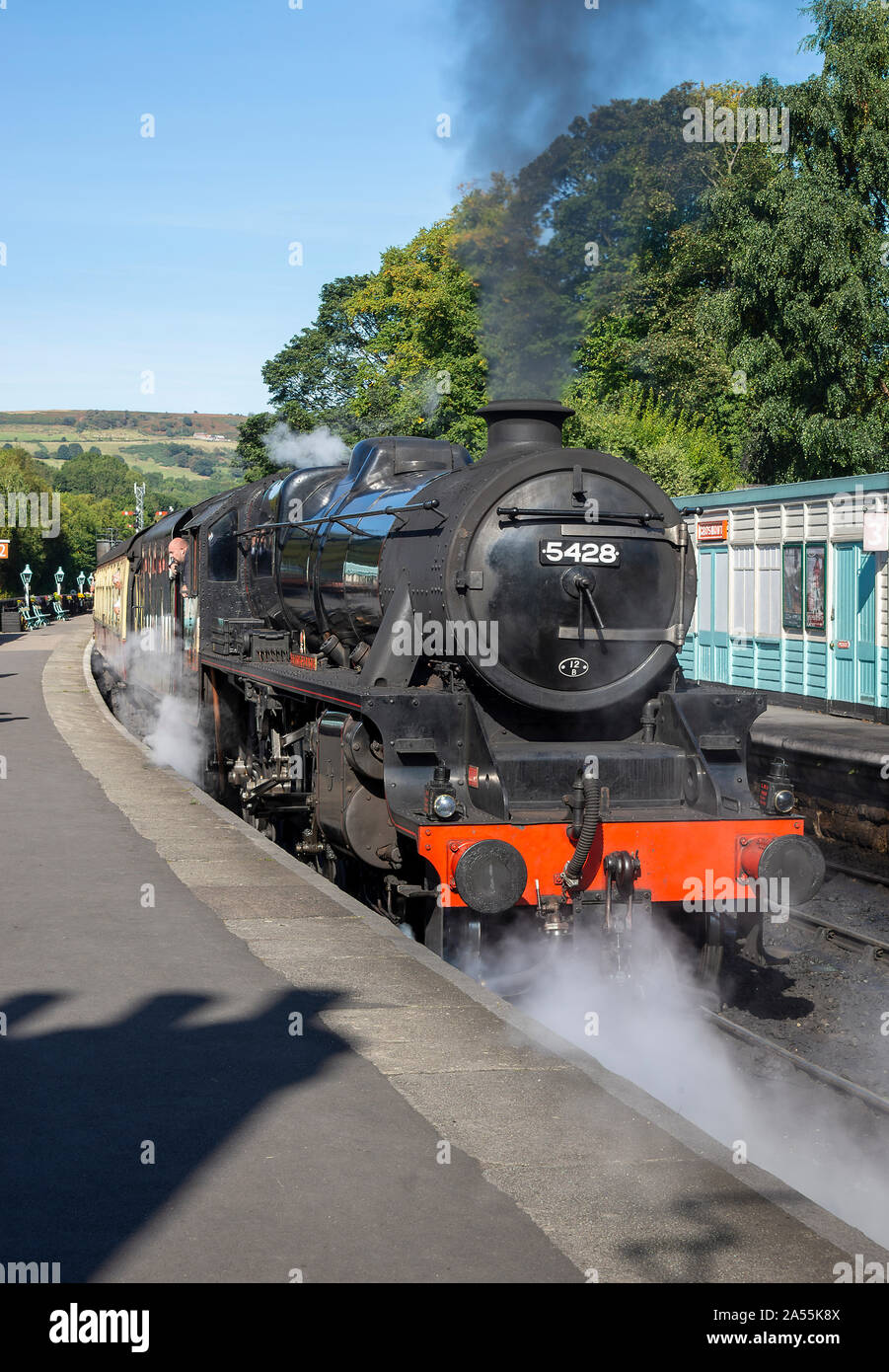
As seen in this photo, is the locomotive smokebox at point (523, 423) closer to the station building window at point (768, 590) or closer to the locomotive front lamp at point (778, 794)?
the locomotive front lamp at point (778, 794)

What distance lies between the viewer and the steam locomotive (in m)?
6.25

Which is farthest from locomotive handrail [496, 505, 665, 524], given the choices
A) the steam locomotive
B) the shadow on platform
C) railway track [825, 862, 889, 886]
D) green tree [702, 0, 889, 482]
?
green tree [702, 0, 889, 482]

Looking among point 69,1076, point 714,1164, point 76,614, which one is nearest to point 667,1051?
point 714,1164

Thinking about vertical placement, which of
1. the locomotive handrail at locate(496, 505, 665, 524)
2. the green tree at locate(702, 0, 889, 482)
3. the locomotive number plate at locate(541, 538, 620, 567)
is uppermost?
the green tree at locate(702, 0, 889, 482)

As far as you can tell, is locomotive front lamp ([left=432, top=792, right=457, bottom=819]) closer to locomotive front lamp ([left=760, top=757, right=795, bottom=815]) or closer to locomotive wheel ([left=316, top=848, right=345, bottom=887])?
locomotive front lamp ([left=760, top=757, right=795, bottom=815])

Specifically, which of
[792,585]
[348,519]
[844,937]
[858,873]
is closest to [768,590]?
[792,585]

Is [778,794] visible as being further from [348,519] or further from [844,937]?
[348,519]

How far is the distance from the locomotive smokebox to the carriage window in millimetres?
5341

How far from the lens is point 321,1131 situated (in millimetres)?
4207

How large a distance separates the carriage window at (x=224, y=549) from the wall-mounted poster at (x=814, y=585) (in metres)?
7.77

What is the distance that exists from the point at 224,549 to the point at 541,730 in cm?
629

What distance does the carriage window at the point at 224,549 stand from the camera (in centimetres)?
1244

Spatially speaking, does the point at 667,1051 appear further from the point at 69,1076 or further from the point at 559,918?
the point at 69,1076
